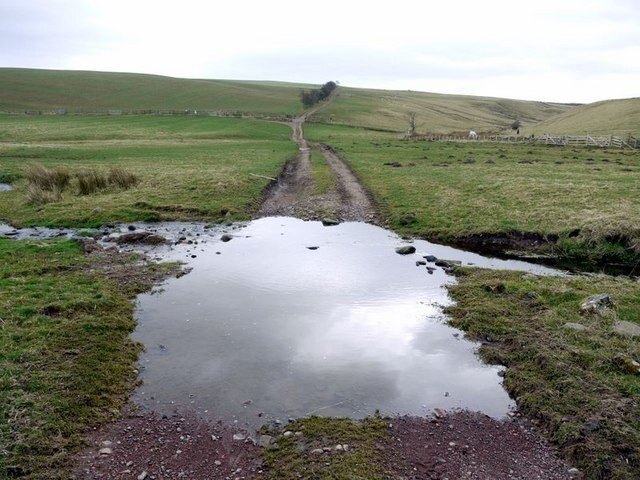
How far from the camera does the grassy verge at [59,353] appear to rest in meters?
8.78

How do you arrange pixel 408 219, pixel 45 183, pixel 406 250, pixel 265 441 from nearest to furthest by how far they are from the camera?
pixel 265 441, pixel 406 250, pixel 408 219, pixel 45 183

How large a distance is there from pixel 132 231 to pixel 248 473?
18.6 meters

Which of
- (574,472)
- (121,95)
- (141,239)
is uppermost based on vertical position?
(121,95)

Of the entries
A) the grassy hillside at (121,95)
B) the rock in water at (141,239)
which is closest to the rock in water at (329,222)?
the rock in water at (141,239)

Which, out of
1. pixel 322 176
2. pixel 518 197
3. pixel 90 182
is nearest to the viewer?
pixel 518 197

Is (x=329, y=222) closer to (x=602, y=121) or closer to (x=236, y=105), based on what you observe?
(x=602, y=121)

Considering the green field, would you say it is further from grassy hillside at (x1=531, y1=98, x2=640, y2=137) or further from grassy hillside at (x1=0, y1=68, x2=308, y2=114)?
grassy hillside at (x1=0, y1=68, x2=308, y2=114)

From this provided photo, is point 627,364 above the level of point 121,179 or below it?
below

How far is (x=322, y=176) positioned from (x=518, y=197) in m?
15.2

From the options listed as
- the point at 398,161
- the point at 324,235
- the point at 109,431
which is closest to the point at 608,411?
the point at 109,431

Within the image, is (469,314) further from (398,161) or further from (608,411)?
(398,161)

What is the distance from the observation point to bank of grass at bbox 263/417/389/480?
8.30 metres

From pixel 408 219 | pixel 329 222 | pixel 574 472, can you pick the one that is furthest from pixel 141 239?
pixel 574 472

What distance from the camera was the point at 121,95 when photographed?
145 m
